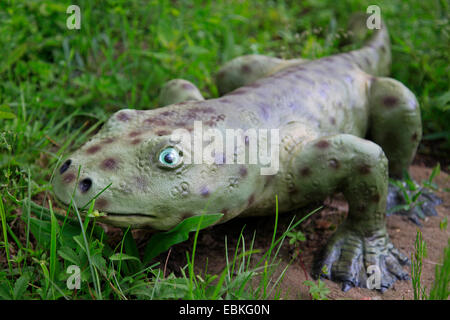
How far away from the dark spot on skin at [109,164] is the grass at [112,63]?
1.41 feet

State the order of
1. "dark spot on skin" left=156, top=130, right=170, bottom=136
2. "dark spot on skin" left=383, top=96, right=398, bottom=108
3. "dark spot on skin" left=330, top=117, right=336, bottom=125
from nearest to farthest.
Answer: "dark spot on skin" left=156, top=130, right=170, bottom=136
"dark spot on skin" left=330, top=117, right=336, bottom=125
"dark spot on skin" left=383, top=96, right=398, bottom=108

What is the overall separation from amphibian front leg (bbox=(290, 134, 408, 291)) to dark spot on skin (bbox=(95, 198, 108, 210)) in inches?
48.6

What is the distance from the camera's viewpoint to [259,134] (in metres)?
2.97

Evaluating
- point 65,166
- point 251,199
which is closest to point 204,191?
point 251,199

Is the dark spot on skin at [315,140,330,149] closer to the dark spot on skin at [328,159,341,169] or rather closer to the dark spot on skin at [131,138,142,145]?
the dark spot on skin at [328,159,341,169]

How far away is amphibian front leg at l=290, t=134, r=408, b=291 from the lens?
3.03 meters

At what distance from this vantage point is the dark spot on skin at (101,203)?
235cm

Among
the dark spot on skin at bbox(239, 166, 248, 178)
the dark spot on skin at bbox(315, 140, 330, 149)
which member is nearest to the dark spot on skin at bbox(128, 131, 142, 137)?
the dark spot on skin at bbox(239, 166, 248, 178)

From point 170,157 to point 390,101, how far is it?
2102 mm

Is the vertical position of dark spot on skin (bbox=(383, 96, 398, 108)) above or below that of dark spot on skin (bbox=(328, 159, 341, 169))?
above

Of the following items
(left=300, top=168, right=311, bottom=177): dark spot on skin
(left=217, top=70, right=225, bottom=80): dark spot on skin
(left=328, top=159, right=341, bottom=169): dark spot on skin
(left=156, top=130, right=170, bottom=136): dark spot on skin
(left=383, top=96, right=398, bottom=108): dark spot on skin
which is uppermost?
(left=217, top=70, right=225, bottom=80): dark spot on skin

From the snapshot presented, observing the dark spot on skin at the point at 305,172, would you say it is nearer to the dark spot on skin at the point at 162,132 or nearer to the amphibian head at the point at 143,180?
the amphibian head at the point at 143,180

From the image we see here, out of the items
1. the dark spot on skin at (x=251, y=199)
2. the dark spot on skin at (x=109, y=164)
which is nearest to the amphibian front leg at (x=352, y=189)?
the dark spot on skin at (x=251, y=199)

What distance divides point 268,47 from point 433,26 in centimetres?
180
